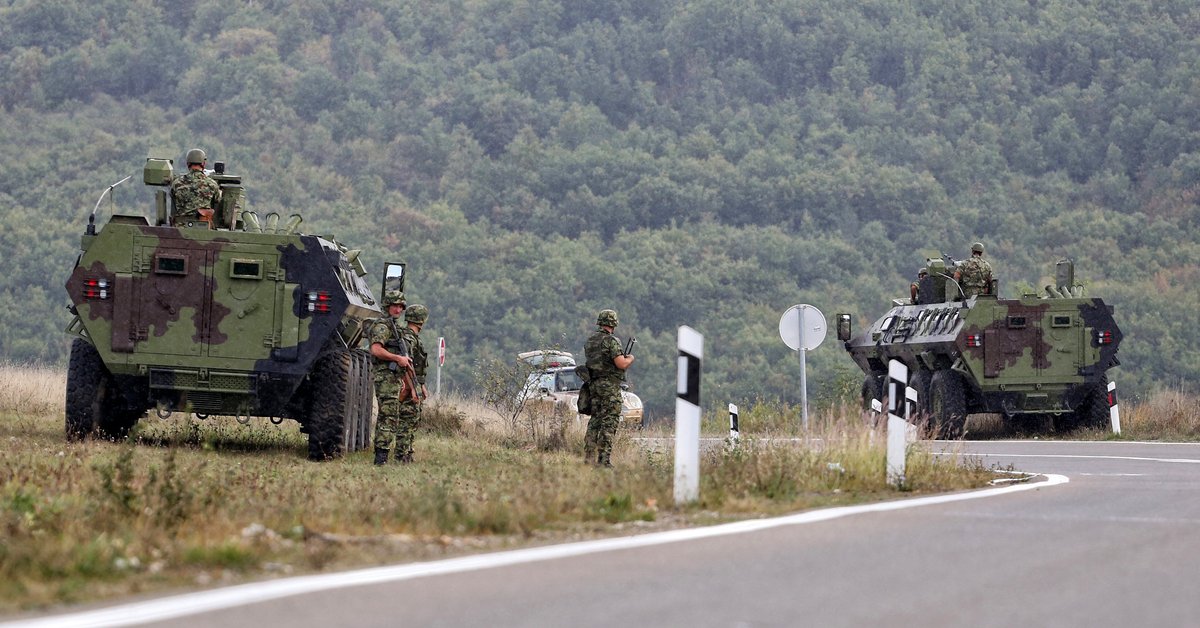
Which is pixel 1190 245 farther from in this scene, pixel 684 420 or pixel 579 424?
pixel 684 420

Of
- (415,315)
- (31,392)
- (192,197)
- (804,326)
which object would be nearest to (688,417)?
(415,315)

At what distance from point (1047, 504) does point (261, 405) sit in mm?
8423

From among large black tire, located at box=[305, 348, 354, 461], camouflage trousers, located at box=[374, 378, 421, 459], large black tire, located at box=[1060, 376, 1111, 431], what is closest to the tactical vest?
camouflage trousers, located at box=[374, 378, 421, 459]

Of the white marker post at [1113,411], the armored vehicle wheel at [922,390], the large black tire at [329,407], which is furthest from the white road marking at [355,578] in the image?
the white marker post at [1113,411]

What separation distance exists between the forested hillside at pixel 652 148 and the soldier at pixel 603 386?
47199 mm

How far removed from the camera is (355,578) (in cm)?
777

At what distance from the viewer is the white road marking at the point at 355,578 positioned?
22.0ft

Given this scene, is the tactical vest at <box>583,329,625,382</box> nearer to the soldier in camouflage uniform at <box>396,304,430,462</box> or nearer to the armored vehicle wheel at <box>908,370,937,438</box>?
the soldier in camouflage uniform at <box>396,304,430,462</box>

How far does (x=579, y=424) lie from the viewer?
25938 millimetres

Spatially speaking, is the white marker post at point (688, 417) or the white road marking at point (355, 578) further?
→ the white marker post at point (688, 417)

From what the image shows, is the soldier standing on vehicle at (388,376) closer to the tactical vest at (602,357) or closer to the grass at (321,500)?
the grass at (321,500)

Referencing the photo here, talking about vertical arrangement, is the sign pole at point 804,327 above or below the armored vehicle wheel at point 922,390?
above

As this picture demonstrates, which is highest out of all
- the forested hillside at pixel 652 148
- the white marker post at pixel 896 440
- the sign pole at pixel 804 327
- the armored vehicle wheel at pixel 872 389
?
the forested hillside at pixel 652 148

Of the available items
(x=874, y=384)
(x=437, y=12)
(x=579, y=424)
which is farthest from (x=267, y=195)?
(x=579, y=424)
